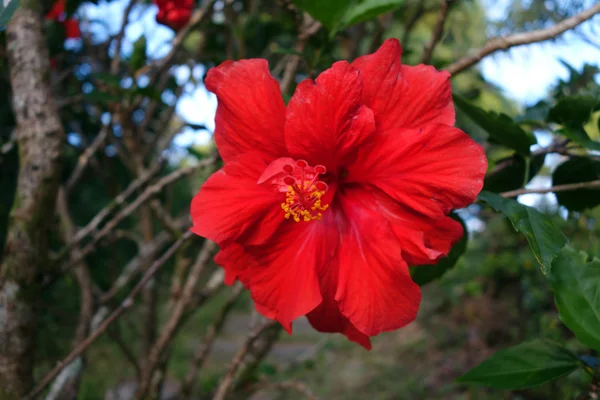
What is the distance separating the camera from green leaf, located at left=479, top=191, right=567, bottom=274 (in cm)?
58

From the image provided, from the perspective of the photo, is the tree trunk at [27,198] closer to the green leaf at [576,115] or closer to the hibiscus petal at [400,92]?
the hibiscus petal at [400,92]

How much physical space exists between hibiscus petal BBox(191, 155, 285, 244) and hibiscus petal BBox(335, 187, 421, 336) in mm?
130

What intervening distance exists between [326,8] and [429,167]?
400mm

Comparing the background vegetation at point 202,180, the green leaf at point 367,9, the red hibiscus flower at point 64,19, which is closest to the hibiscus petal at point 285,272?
the background vegetation at point 202,180

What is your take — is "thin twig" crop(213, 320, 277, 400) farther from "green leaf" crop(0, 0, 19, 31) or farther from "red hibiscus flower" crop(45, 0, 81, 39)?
"red hibiscus flower" crop(45, 0, 81, 39)

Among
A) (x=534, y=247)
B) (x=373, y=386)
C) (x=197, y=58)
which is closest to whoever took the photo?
(x=534, y=247)

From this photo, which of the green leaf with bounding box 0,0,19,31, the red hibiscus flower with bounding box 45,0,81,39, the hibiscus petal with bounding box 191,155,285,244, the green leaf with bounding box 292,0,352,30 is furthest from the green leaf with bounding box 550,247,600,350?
the red hibiscus flower with bounding box 45,0,81,39

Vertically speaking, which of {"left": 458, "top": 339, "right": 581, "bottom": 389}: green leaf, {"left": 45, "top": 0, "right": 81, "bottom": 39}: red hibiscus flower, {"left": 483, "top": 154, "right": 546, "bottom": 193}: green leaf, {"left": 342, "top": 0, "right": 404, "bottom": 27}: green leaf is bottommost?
{"left": 458, "top": 339, "right": 581, "bottom": 389}: green leaf

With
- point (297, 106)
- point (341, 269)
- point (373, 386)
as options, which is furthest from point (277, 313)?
point (373, 386)

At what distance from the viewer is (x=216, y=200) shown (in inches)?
26.7

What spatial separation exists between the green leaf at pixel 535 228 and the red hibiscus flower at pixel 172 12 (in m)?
0.95

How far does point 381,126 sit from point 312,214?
16 cm

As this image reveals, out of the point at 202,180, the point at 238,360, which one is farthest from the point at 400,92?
the point at 202,180

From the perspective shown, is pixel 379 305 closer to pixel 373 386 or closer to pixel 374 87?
pixel 374 87
